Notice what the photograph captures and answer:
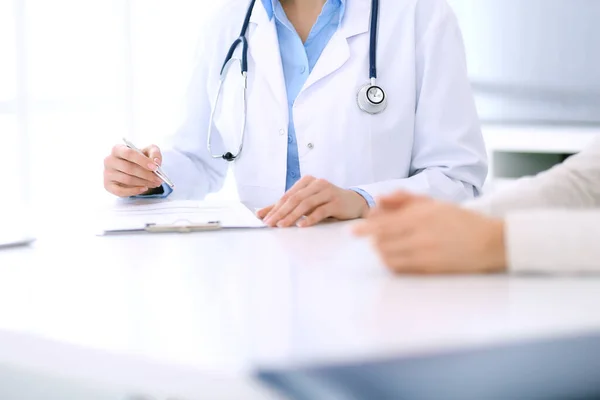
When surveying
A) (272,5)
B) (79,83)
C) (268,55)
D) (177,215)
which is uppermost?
(272,5)

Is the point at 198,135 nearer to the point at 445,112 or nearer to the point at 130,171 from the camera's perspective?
the point at 130,171

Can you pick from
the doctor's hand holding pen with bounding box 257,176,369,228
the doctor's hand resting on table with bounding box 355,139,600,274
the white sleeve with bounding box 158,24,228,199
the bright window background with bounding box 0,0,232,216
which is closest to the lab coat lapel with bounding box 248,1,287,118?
the white sleeve with bounding box 158,24,228,199

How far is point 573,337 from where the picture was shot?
0.74 metres

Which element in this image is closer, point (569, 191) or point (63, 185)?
point (569, 191)

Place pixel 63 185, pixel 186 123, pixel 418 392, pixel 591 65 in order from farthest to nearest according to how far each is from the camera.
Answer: pixel 63 185
pixel 591 65
pixel 186 123
pixel 418 392

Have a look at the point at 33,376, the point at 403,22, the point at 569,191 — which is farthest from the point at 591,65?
the point at 33,376

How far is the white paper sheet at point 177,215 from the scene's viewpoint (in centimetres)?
151

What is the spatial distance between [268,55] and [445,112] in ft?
1.49

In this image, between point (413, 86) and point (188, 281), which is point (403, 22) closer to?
point (413, 86)

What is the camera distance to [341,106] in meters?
1.92

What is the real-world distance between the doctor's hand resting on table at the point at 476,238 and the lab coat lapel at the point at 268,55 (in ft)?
3.34

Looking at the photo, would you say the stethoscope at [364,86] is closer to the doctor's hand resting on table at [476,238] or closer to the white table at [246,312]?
the white table at [246,312]

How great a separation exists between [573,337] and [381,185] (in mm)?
984

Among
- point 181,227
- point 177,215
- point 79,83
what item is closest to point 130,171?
point 177,215
